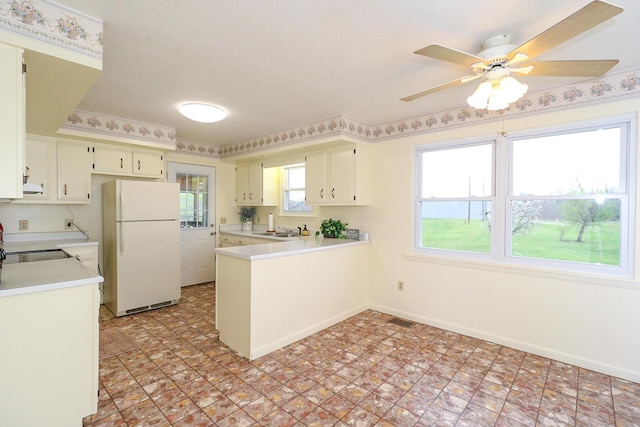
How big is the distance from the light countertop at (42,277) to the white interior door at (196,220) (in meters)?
2.79

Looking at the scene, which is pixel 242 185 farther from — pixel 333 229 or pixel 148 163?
pixel 333 229

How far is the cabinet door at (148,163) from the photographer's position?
4.03 m

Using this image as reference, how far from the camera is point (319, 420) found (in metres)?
1.88

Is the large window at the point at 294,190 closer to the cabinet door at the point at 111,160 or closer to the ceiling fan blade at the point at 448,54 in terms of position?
the cabinet door at the point at 111,160

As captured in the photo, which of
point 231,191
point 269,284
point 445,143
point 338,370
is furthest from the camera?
point 231,191

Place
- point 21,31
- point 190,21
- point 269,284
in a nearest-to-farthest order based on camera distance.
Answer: point 21,31
point 190,21
point 269,284

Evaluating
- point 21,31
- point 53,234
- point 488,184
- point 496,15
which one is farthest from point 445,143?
point 53,234

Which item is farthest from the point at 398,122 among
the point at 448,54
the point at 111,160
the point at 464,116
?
the point at 111,160

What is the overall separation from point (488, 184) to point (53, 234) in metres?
5.04

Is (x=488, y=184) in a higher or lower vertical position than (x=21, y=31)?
lower

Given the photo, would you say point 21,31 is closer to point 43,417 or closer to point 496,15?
point 43,417

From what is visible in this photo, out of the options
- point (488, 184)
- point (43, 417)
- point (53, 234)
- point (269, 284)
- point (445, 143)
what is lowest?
point (43, 417)

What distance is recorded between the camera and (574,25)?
1279 mm

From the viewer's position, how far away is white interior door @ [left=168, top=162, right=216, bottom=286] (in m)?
4.88
